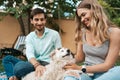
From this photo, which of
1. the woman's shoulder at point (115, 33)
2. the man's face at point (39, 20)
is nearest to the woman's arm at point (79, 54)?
the woman's shoulder at point (115, 33)

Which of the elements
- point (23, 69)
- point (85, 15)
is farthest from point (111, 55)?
point (23, 69)

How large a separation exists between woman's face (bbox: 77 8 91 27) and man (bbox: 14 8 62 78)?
47.9 inches

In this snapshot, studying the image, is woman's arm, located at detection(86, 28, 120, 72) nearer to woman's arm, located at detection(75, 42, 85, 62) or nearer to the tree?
woman's arm, located at detection(75, 42, 85, 62)

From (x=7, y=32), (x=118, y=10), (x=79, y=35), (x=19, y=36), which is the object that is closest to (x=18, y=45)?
(x=19, y=36)

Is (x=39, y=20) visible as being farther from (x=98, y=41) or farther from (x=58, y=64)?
(x=98, y=41)

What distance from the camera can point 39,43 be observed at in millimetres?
4910

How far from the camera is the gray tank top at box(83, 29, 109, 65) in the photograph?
3598 millimetres

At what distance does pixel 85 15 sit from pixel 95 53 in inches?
14.9

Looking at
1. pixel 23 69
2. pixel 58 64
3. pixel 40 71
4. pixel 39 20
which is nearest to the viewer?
pixel 58 64

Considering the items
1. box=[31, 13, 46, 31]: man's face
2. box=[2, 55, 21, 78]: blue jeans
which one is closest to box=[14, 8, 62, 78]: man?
box=[31, 13, 46, 31]: man's face

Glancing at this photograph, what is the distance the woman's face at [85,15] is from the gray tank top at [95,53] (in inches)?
9.2

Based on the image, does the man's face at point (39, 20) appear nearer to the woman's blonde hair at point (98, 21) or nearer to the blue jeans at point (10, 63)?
the blue jeans at point (10, 63)

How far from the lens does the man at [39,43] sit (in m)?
4.76

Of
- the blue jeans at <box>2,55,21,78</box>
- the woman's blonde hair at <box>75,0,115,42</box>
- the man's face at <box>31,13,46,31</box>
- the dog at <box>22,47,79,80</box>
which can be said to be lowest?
the blue jeans at <box>2,55,21,78</box>
